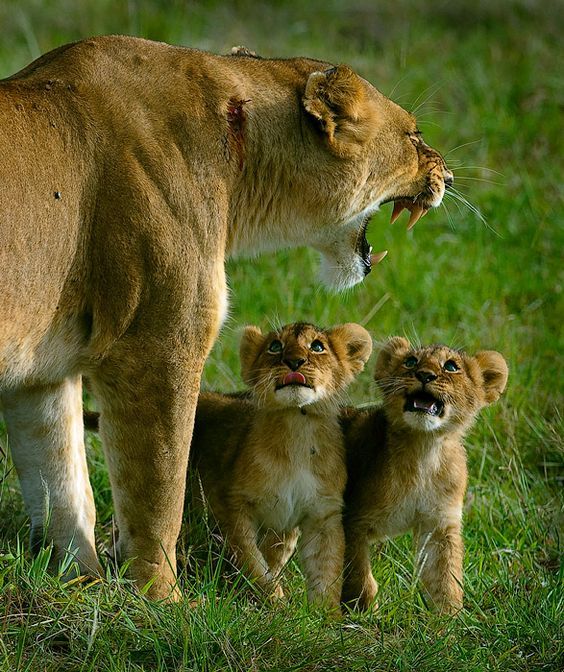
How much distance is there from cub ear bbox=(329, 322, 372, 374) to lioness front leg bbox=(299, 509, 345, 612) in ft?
1.90

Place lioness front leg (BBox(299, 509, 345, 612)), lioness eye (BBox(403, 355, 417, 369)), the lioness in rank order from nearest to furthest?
1. the lioness
2. lioness front leg (BBox(299, 509, 345, 612))
3. lioness eye (BBox(403, 355, 417, 369))

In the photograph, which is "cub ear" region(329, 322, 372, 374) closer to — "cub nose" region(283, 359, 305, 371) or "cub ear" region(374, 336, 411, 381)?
"cub ear" region(374, 336, 411, 381)

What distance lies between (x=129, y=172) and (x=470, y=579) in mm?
1884

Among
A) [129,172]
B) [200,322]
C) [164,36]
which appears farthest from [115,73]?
[164,36]

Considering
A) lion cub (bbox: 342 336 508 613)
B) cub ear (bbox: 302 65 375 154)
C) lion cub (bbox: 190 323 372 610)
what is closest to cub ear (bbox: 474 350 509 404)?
lion cub (bbox: 342 336 508 613)

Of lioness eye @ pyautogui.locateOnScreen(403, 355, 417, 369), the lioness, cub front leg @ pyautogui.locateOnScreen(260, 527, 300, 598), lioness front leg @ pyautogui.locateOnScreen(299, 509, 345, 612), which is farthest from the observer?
cub front leg @ pyautogui.locateOnScreen(260, 527, 300, 598)

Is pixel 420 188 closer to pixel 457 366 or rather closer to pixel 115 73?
pixel 457 366

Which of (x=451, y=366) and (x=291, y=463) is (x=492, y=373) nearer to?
(x=451, y=366)

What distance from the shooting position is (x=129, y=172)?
12.7 feet

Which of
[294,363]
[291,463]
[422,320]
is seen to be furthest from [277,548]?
[422,320]

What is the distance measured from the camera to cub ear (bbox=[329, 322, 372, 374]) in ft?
15.2

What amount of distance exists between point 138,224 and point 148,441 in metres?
0.65

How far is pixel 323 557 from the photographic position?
4.32 metres

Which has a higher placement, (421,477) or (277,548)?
(421,477)
